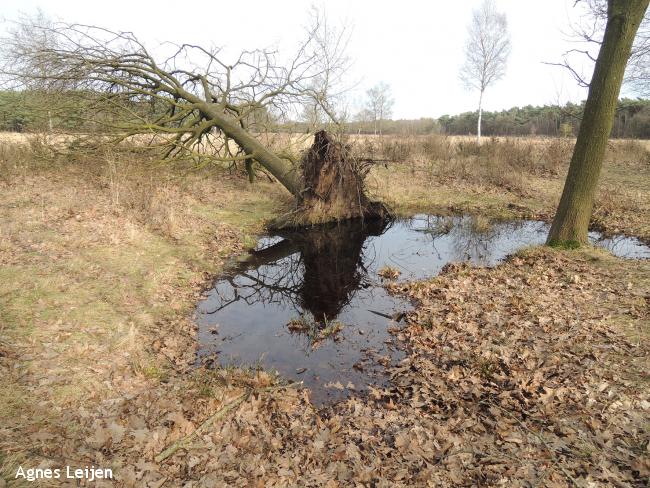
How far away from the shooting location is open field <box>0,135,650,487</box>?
351cm

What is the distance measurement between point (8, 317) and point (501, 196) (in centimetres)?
1626

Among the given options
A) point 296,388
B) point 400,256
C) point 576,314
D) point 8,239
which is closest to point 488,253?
point 400,256

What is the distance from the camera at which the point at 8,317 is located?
530cm

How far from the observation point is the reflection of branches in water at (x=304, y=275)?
7.98 m

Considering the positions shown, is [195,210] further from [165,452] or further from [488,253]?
[165,452]

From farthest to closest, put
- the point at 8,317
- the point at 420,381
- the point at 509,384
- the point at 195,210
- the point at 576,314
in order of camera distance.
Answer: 1. the point at 195,210
2. the point at 576,314
3. the point at 8,317
4. the point at 420,381
5. the point at 509,384

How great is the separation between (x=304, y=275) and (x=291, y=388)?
454cm

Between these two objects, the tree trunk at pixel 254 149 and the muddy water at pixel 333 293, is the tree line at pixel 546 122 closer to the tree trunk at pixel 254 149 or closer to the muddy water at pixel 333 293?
the muddy water at pixel 333 293

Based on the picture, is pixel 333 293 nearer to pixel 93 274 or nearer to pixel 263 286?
pixel 263 286

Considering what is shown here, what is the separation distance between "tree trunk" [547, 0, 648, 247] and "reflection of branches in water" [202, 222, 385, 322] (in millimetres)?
4495

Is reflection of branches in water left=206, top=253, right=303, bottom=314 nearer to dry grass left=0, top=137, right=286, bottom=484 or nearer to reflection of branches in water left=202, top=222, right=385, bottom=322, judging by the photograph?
reflection of branches in water left=202, top=222, right=385, bottom=322

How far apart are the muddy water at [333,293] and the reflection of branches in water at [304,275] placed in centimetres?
2

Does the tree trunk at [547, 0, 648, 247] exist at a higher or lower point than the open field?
higher

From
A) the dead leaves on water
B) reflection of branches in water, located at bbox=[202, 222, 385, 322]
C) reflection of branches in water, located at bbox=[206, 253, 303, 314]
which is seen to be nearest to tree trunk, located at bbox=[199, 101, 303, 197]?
reflection of branches in water, located at bbox=[202, 222, 385, 322]
